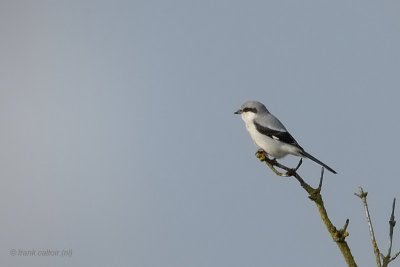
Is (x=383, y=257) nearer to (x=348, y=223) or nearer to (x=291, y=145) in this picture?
(x=348, y=223)

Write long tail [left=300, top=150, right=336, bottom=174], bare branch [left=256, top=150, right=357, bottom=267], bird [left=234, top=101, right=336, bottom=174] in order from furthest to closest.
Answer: bird [left=234, top=101, right=336, bottom=174] → long tail [left=300, top=150, right=336, bottom=174] → bare branch [left=256, top=150, right=357, bottom=267]

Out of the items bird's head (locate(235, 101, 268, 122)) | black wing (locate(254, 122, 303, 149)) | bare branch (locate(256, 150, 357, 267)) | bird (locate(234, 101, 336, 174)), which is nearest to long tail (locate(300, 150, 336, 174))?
bird (locate(234, 101, 336, 174))

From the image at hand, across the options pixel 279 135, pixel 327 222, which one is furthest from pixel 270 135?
pixel 327 222

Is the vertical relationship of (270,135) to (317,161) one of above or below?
above

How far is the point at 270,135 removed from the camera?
10.6 m

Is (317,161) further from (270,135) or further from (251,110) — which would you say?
(251,110)

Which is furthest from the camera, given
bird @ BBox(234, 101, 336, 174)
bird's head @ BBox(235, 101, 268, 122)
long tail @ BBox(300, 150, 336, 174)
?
bird's head @ BBox(235, 101, 268, 122)

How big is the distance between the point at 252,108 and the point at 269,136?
112 cm

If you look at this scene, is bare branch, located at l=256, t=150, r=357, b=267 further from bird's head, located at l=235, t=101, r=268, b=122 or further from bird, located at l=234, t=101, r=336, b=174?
bird's head, located at l=235, t=101, r=268, b=122

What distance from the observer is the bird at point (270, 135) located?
10.3 meters

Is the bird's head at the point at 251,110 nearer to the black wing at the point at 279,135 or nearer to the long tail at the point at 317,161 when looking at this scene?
the black wing at the point at 279,135

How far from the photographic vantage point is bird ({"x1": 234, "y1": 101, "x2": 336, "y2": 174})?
10.3 meters

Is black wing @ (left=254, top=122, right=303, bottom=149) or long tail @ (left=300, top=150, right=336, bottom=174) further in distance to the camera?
black wing @ (left=254, top=122, right=303, bottom=149)

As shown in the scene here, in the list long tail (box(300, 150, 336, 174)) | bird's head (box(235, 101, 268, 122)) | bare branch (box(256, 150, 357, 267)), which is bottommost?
bare branch (box(256, 150, 357, 267))
